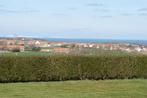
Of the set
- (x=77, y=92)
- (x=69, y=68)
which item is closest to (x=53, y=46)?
(x=69, y=68)

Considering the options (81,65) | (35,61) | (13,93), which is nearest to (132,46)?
(81,65)

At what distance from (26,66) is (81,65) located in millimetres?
2689

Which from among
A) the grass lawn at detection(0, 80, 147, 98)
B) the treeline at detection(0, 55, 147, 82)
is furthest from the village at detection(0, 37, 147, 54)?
the grass lawn at detection(0, 80, 147, 98)

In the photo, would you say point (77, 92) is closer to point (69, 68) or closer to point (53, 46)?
point (69, 68)

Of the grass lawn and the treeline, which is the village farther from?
the grass lawn

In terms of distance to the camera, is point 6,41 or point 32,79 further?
point 6,41

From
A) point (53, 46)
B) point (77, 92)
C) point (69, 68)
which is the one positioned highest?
point (53, 46)

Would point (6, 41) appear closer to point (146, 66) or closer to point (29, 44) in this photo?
point (29, 44)

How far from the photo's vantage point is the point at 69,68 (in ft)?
62.3

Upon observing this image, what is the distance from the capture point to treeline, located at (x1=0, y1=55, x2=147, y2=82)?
59.0 feet

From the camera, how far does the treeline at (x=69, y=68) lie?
18.0 m

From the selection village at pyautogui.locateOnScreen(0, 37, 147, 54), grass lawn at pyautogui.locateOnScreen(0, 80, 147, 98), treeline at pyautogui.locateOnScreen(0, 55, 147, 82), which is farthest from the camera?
village at pyautogui.locateOnScreen(0, 37, 147, 54)

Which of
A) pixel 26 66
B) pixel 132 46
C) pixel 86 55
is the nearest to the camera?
pixel 26 66

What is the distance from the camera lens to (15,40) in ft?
84.6
